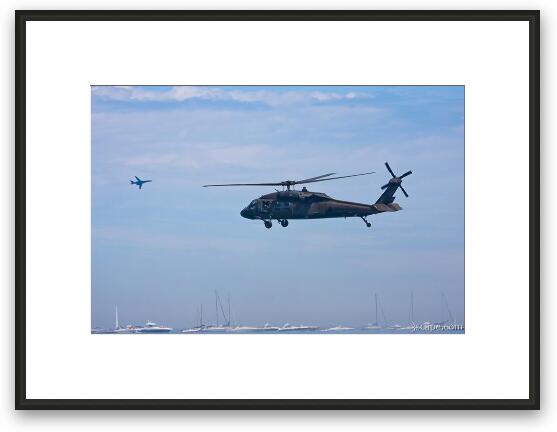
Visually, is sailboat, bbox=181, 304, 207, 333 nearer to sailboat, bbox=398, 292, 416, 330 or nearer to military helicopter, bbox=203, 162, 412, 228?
military helicopter, bbox=203, 162, 412, 228

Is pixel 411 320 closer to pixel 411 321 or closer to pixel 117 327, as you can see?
pixel 411 321

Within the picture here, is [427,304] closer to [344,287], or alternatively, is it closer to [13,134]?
[344,287]

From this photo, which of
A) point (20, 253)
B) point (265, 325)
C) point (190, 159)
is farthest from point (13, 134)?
point (265, 325)

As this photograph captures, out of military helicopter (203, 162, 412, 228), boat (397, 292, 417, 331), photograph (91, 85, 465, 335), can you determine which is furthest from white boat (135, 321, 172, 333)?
boat (397, 292, 417, 331)

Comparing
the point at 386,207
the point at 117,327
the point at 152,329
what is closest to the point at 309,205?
the point at 386,207

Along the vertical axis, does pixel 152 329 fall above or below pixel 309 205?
below

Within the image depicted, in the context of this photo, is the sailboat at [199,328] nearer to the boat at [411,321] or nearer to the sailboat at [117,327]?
the sailboat at [117,327]
